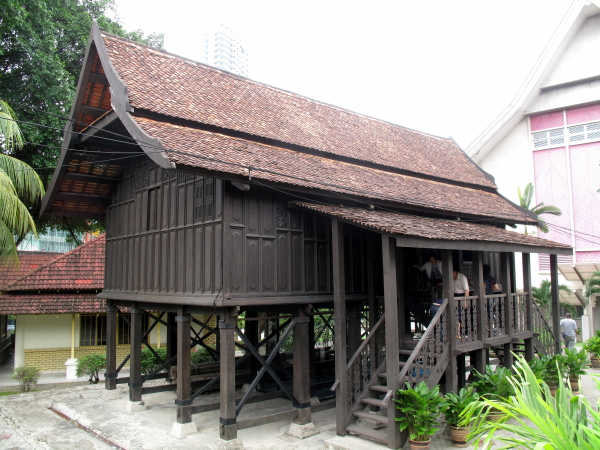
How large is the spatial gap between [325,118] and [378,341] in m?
7.35

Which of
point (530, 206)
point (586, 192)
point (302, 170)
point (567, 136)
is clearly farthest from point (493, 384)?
point (567, 136)

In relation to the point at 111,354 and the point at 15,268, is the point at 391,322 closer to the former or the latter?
the point at 111,354

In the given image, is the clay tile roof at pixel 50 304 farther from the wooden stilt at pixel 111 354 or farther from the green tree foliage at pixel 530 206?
the green tree foliage at pixel 530 206

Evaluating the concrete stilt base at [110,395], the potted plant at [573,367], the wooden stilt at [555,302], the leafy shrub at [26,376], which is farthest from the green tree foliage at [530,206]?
the leafy shrub at [26,376]

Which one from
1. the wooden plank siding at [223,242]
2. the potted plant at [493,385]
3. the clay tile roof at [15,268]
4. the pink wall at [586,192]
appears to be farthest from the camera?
the pink wall at [586,192]

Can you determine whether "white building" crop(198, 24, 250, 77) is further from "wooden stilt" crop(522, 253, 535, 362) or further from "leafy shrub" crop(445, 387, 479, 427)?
"leafy shrub" crop(445, 387, 479, 427)

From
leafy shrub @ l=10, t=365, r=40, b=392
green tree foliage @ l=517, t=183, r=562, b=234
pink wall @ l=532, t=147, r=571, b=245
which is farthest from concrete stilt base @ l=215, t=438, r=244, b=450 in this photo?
pink wall @ l=532, t=147, r=571, b=245

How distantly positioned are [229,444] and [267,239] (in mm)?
3684

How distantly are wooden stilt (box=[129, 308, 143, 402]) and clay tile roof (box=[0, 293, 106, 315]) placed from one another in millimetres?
5128

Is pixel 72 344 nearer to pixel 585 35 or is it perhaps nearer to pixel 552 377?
pixel 552 377

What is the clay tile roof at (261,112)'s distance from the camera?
35.3 ft

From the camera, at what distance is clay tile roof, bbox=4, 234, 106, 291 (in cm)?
1666

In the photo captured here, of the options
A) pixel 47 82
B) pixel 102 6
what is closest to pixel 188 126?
pixel 47 82

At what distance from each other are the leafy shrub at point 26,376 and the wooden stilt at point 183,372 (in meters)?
7.71
